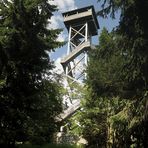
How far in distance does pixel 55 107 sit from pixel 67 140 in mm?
8952

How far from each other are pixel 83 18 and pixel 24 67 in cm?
3881

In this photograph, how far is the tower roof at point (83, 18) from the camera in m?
57.3

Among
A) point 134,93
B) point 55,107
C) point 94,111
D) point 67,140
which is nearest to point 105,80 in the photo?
point 94,111

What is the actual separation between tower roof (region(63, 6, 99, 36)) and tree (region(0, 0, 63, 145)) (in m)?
36.0

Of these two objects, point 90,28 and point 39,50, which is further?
point 90,28

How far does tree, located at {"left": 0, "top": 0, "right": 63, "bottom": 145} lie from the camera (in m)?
18.5

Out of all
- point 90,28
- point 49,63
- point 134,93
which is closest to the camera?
point 134,93

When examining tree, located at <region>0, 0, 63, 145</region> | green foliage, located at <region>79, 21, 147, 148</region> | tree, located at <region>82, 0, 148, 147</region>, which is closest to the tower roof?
green foliage, located at <region>79, 21, 147, 148</region>

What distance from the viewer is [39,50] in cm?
→ 2055

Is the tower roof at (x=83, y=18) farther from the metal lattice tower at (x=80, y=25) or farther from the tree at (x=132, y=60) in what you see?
the tree at (x=132, y=60)

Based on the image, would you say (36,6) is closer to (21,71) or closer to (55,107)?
(21,71)

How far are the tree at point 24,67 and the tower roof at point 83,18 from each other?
36.0 meters

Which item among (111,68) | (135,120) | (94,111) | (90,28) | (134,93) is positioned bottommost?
(135,120)

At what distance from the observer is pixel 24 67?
65.0ft
